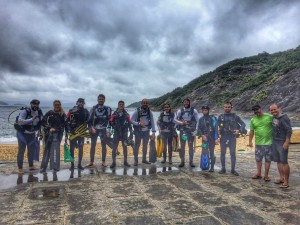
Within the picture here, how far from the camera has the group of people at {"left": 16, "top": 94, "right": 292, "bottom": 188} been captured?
755 centimetres

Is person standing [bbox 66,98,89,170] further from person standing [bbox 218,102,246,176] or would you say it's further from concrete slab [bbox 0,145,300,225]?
person standing [bbox 218,102,246,176]

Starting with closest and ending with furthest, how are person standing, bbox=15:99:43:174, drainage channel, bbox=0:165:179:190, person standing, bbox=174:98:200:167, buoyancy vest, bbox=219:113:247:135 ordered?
drainage channel, bbox=0:165:179:190 → person standing, bbox=15:99:43:174 → buoyancy vest, bbox=219:113:247:135 → person standing, bbox=174:98:200:167

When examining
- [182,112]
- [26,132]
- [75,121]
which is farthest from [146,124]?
[26,132]

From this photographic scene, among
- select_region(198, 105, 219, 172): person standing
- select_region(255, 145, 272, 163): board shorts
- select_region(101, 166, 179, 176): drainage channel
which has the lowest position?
select_region(101, 166, 179, 176): drainage channel

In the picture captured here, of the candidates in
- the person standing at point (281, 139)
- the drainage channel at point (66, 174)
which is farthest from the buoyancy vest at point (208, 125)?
the person standing at point (281, 139)

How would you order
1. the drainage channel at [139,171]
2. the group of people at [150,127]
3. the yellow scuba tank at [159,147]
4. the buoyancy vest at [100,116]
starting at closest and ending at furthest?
the group of people at [150,127] < the drainage channel at [139,171] < the buoyancy vest at [100,116] < the yellow scuba tank at [159,147]

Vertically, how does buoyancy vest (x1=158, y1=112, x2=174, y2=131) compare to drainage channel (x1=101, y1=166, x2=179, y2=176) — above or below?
A: above

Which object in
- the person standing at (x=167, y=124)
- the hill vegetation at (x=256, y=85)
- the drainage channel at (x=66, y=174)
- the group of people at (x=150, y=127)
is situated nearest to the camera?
the drainage channel at (x=66, y=174)

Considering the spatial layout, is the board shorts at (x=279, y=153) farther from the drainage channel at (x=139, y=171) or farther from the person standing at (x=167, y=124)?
the person standing at (x=167, y=124)

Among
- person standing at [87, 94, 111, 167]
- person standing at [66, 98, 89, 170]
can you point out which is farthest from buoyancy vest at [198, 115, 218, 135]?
person standing at [66, 98, 89, 170]

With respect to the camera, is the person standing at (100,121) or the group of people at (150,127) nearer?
the group of people at (150,127)

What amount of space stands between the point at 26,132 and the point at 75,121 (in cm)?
144

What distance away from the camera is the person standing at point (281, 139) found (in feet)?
23.2

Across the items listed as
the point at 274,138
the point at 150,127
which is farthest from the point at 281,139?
the point at 150,127
